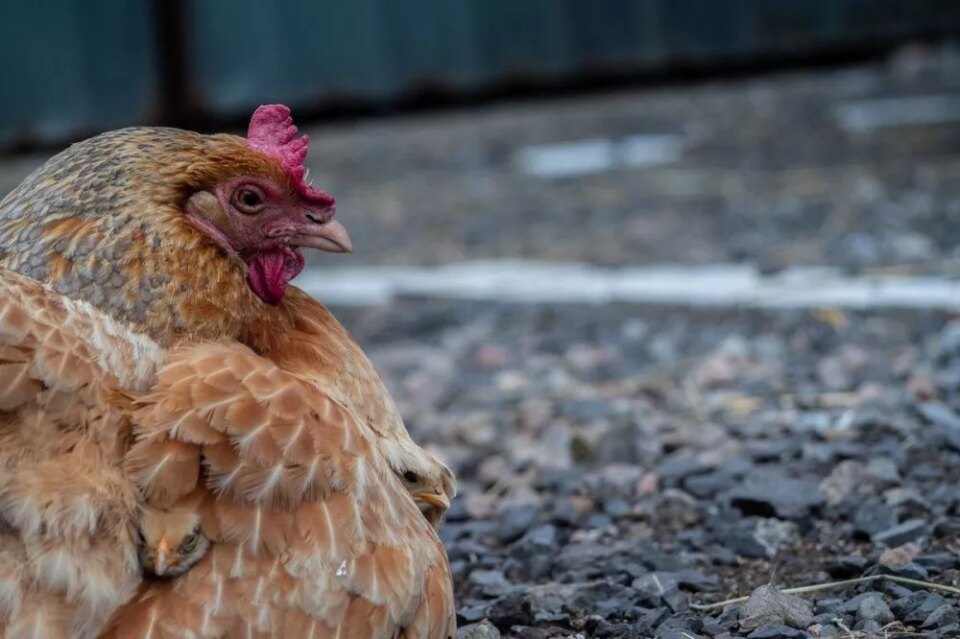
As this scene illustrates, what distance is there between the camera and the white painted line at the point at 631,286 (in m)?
4.75

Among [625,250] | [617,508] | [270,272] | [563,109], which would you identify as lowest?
[563,109]

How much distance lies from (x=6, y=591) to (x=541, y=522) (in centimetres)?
162

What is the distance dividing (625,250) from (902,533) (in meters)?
3.11

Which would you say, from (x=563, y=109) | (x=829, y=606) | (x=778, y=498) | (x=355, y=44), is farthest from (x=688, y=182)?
(x=829, y=606)

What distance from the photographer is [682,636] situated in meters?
2.50

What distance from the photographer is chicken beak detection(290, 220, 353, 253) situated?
99.3 inches

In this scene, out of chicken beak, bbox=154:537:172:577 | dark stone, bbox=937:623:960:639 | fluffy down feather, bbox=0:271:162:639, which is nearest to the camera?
fluffy down feather, bbox=0:271:162:639

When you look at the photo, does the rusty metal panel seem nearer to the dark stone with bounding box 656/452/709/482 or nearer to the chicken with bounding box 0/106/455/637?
the dark stone with bounding box 656/452/709/482

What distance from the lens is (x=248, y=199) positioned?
8.11 feet

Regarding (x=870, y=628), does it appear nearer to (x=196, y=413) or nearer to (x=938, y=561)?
(x=938, y=561)

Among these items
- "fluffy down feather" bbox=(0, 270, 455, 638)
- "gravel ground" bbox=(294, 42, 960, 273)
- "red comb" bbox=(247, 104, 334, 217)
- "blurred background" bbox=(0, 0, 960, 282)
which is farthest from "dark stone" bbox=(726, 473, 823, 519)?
"blurred background" bbox=(0, 0, 960, 282)

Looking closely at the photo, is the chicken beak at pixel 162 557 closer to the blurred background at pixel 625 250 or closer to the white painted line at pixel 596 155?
the blurred background at pixel 625 250

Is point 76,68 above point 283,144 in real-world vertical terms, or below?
below

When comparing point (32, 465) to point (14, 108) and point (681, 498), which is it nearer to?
point (681, 498)
